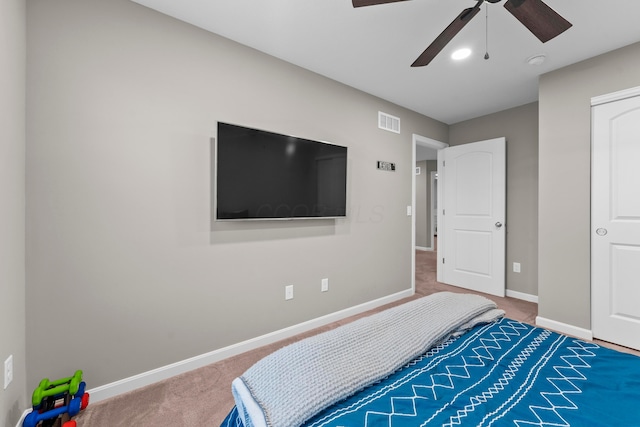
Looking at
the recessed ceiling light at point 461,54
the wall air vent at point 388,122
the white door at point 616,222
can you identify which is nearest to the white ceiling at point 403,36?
the recessed ceiling light at point 461,54

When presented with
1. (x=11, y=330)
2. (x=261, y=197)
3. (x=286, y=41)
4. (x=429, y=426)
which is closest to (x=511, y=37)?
(x=286, y=41)

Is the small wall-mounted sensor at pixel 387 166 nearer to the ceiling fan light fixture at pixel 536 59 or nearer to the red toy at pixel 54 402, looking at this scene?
the ceiling fan light fixture at pixel 536 59

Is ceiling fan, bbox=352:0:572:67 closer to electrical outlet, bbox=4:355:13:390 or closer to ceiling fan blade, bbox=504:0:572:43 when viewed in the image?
ceiling fan blade, bbox=504:0:572:43

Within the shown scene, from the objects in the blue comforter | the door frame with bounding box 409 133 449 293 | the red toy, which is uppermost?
the door frame with bounding box 409 133 449 293

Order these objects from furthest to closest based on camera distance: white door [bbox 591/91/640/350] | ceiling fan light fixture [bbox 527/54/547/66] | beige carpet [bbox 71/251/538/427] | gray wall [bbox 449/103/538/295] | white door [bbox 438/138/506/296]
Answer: white door [bbox 438/138/506/296] → gray wall [bbox 449/103/538/295] → ceiling fan light fixture [bbox 527/54/547/66] → white door [bbox 591/91/640/350] → beige carpet [bbox 71/251/538/427]

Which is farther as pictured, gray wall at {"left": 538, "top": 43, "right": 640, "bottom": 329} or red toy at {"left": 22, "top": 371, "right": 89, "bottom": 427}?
gray wall at {"left": 538, "top": 43, "right": 640, "bottom": 329}

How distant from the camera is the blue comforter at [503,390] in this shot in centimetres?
81

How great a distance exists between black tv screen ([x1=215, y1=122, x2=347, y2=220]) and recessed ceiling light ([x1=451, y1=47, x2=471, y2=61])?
1.22 metres

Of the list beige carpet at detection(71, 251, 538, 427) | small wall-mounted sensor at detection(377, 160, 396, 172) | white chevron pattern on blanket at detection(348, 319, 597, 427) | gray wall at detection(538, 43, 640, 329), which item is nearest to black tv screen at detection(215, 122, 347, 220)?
small wall-mounted sensor at detection(377, 160, 396, 172)

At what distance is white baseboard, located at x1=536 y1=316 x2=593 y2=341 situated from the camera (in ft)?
8.06

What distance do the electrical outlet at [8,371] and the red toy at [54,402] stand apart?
0.47ft

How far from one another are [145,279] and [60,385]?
0.66 meters

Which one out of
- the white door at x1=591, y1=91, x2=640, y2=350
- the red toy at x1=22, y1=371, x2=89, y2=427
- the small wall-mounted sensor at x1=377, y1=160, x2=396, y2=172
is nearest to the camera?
the red toy at x1=22, y1=371, x2=89, y2=427

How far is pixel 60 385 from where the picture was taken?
1.54m
